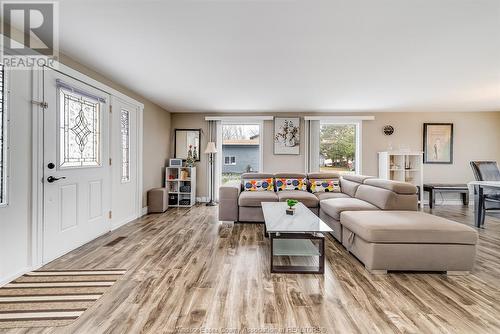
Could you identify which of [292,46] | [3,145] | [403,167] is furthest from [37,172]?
[403,167]

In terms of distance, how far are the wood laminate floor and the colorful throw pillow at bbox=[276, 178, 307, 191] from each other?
185 cm

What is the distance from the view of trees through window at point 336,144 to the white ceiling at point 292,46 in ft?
5.59

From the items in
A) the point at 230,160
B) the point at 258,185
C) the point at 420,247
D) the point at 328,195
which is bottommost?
the point at 420,247

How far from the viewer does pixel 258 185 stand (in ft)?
15.3

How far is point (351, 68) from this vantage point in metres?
3.08

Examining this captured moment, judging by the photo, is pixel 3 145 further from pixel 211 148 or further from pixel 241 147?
pixel 241 147

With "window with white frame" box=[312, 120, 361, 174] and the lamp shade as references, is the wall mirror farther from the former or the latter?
"window with white frame" box=[312, 120, 361, 174]

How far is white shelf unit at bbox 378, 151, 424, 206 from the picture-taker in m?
5.34

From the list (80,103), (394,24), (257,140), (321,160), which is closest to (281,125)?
(257,140)

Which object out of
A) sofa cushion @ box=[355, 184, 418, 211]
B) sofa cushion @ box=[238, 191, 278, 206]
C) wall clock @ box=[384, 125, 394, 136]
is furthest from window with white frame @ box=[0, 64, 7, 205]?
wall clock @ box=[384, 125, 394, 136]

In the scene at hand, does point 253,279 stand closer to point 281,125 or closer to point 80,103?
point 80,103

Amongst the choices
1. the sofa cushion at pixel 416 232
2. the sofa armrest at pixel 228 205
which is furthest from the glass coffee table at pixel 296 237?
the sofa armrest at pixel 228 205

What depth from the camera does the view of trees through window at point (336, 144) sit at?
236 inches

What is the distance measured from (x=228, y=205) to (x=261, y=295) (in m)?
2.23
